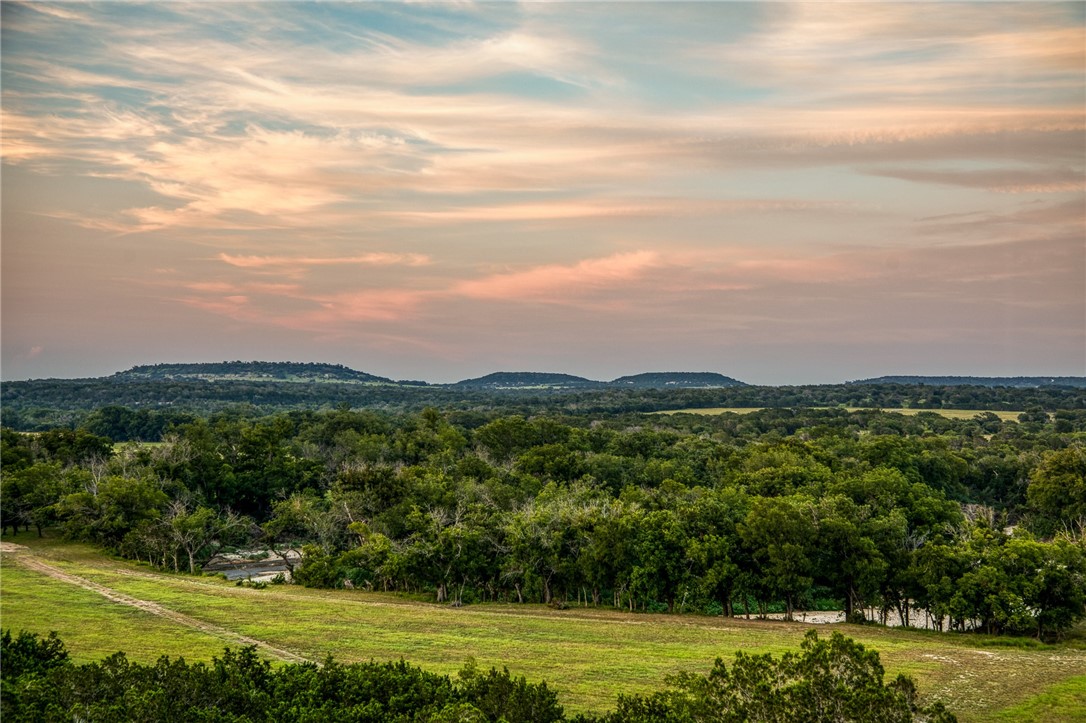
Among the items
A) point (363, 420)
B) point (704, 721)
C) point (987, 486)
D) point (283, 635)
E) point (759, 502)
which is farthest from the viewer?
point (363, 420)

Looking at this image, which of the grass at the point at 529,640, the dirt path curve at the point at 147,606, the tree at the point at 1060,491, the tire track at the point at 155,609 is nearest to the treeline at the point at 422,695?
the dirt path curve at the point at 147,606

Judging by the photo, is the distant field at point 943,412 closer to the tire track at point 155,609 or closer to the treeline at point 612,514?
the treeline at point 612,514

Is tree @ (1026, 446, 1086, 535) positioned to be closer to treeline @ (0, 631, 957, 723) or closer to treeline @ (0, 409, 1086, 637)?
treeline @ (0, 409, 1086, 637)

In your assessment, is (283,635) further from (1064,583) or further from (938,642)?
(1064,583)

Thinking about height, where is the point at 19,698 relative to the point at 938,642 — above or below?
above

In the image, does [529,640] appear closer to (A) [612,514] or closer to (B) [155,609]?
(A) [612,514]

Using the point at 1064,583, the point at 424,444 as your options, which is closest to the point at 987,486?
the point at 1064,583

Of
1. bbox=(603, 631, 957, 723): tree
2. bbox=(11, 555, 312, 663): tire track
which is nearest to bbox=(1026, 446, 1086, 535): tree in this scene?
bbox=(603, 631, 957, 723): tree

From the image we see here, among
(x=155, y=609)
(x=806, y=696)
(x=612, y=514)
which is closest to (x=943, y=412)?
(x=612, y=514)
